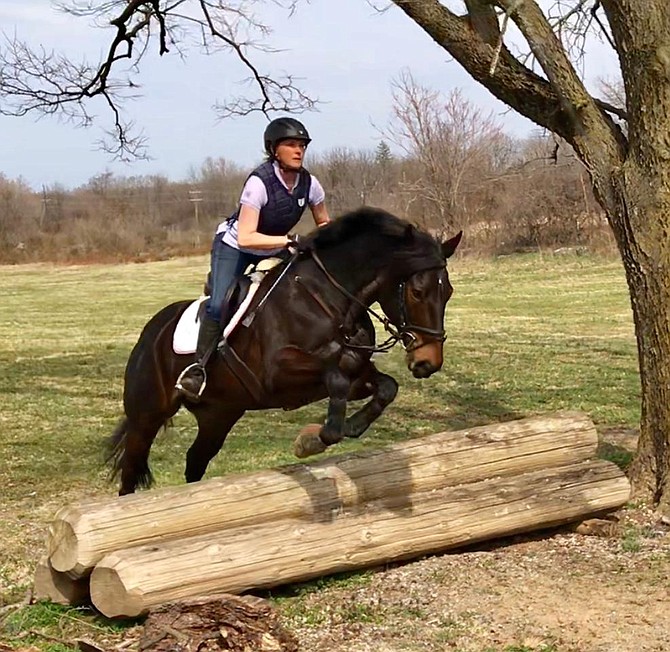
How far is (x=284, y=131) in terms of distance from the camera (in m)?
5.53

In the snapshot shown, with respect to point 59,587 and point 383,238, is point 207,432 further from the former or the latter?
point 383,238

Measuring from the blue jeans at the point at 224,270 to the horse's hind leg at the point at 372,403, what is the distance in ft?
3.65

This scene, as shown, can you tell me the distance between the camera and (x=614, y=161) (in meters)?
6.37

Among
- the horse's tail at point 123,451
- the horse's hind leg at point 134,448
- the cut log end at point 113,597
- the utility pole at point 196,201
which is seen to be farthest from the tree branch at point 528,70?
the utility pole at point 196,201

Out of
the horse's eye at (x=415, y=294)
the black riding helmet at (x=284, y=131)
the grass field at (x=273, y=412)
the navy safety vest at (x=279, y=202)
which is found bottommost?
the grass field at (x=273, y=412)

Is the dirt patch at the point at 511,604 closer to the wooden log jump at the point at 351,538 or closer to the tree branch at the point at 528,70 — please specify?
the wooden log jump at the point at 351,538

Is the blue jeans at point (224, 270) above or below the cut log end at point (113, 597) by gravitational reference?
above

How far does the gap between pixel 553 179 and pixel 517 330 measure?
20789 millimetres

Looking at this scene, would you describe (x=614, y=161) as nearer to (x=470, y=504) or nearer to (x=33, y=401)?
(x=470, y=504)

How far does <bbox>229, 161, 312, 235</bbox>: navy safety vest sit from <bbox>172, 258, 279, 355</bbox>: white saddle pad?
0.23m

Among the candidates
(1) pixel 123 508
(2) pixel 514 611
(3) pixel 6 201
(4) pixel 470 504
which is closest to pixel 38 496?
(1) pixel 123 508

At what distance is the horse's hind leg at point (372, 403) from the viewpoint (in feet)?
17.1

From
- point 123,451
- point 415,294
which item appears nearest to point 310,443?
point 415,294

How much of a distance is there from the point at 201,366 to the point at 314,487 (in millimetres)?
1101
